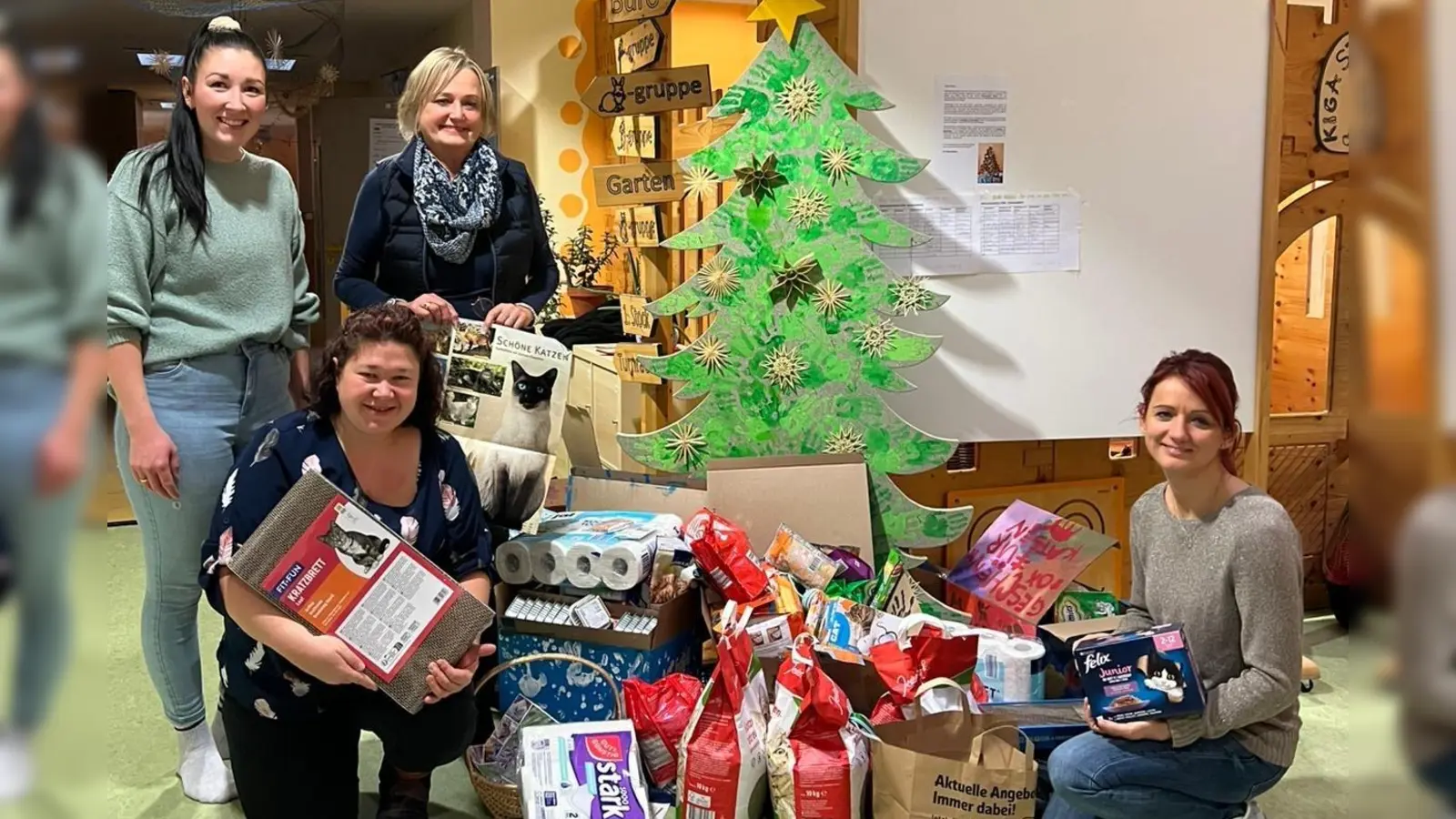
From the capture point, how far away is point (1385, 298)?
0.24 metres

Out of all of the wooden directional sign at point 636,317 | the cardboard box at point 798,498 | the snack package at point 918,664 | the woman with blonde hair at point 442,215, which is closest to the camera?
the snack package at point 918,664

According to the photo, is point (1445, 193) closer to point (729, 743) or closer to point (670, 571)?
point (729, 743)

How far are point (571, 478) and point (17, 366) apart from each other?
268 centimetres

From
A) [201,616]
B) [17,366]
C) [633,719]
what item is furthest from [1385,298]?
[201,616]

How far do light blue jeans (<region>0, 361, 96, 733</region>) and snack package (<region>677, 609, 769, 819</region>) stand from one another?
1.90m

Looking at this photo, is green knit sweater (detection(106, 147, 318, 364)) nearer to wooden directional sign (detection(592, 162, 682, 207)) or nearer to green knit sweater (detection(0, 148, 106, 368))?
wooden directional sign (detection(592, 162, 682, 207))

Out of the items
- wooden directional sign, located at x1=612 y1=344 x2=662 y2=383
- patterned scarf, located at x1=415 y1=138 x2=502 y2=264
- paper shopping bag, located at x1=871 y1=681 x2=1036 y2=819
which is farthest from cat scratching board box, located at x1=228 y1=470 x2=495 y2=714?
wooden directional sign, located at x1=612 y1=344 x2=662 y2=383

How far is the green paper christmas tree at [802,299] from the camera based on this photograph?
277cm

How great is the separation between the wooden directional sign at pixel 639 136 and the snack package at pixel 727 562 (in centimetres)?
133

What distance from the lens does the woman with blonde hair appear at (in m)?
2.41

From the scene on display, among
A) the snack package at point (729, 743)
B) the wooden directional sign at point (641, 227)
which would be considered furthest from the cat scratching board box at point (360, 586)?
the wooden directional sign at point (641, 227)

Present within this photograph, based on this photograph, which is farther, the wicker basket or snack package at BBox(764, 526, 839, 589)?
snack package at BBox(764, 526, 839, 589)

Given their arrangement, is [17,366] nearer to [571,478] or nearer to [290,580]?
[290,580]

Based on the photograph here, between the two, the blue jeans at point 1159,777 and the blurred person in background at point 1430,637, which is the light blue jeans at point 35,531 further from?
the blue jeans at point 1159,777
